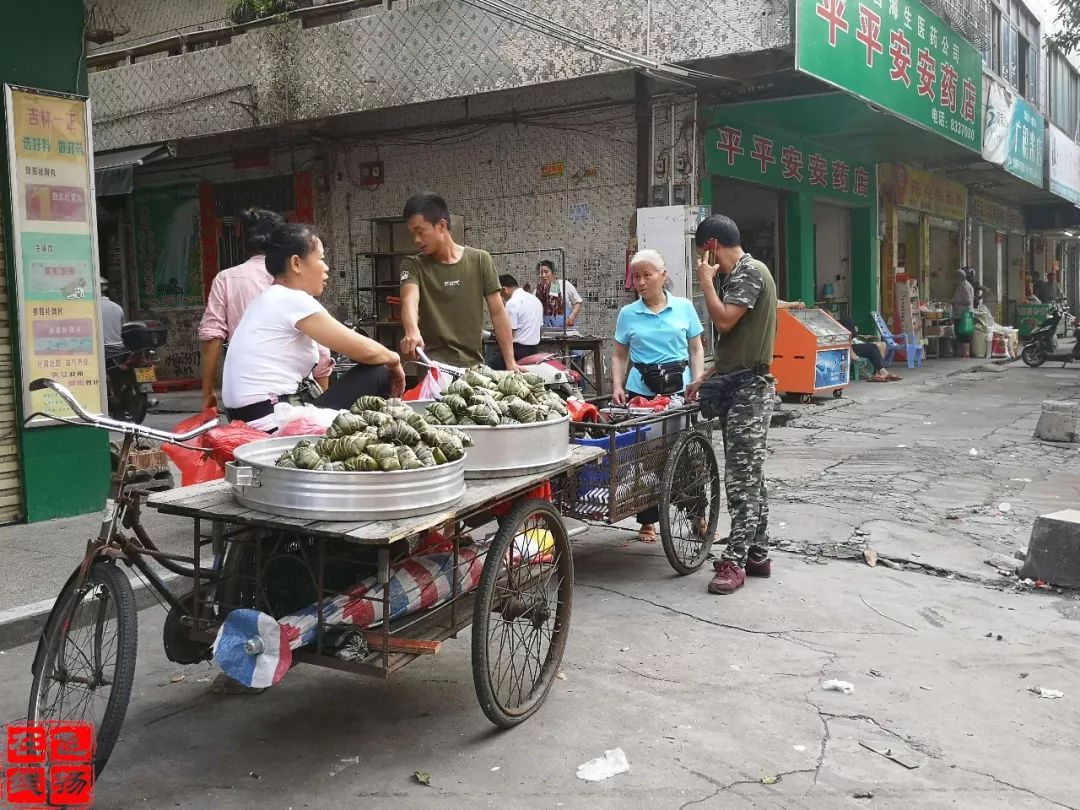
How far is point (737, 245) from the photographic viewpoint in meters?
5.15

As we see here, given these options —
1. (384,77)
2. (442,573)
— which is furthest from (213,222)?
(442,573)

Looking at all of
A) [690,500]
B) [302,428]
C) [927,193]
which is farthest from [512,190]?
[927,193]

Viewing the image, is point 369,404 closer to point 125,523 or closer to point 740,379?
point 125,523

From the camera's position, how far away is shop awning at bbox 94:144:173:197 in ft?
39.7

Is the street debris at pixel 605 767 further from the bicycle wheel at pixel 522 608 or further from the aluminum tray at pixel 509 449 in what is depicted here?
the aluminum tray at pixel 509 449

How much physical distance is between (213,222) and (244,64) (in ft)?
10.7

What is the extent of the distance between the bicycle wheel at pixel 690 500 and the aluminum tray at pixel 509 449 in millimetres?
1605

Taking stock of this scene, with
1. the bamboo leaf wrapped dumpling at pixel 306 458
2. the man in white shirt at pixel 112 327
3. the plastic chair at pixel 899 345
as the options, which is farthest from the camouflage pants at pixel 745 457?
the plastic chair at pixel 899 345

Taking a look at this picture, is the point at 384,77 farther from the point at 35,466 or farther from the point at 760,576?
the point at 760,576

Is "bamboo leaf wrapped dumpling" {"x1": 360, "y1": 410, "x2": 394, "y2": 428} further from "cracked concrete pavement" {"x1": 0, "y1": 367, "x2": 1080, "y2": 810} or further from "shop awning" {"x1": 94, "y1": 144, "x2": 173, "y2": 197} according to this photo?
"shop awning" {"x1": 94, "y1": 144, "x2": 173, "y2": 197}

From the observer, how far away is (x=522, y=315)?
10812 mm

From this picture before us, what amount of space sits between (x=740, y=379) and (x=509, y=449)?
79.7 inches

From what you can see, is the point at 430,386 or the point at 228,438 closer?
the point at 228,438

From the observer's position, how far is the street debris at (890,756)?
321cm
